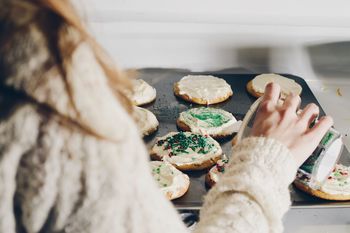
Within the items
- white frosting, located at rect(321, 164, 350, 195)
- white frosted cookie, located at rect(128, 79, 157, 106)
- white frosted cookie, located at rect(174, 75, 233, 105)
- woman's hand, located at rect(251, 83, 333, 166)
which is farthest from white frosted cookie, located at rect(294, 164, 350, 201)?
white frosted cookie, located at rect(128, 79, 157, 106)

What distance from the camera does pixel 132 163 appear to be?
1.97 feet

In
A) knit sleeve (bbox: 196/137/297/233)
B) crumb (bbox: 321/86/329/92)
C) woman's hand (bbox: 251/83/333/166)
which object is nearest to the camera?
knit sleeve (bbox: 196/137/297/233)

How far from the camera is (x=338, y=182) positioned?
1695 mm

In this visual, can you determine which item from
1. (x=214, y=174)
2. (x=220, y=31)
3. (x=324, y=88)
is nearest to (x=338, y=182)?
(x=214, y=174)

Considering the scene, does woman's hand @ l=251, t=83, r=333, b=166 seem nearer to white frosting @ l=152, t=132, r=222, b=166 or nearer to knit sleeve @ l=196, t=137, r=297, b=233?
knit sleeve @ l=196, t=137, r=297, b=233

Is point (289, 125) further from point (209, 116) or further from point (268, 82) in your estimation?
point (268, 82)

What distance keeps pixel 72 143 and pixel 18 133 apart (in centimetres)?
5

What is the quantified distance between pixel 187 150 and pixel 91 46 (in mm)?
1286

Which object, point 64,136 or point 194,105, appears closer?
point 64,136

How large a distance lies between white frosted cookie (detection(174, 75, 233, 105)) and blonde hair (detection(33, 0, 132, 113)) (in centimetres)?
145

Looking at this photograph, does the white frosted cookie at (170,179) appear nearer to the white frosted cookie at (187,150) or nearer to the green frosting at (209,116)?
the white frosted cookie at (187,150)

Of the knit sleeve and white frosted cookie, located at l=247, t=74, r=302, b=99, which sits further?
white frosted cookie, located at l=247, t=74, r=302, b=99

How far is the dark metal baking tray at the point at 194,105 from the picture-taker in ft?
5.31

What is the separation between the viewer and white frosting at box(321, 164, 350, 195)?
165 centimetres
